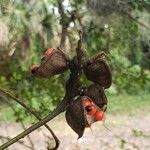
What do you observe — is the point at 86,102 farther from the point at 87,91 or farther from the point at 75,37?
the point at 75,37

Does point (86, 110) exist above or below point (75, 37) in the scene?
above

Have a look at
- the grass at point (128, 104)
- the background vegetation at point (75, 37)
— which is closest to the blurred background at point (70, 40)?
the background vegetation at point (75, 37)

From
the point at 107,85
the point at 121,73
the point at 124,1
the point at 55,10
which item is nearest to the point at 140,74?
the point at 121,73

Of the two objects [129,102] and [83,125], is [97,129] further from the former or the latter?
[83,125]

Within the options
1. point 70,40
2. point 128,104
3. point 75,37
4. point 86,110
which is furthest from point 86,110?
point 128,104

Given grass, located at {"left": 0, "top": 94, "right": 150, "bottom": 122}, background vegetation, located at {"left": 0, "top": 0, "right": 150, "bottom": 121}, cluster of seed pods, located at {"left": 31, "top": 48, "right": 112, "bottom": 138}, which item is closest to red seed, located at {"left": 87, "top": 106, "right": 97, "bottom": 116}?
cluster of seed pods, located at {"left": 31, "top": 48, "right": 112, "bottom": 138}

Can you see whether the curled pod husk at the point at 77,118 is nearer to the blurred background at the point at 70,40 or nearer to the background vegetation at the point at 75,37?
the blurred background at the point at 70,40
